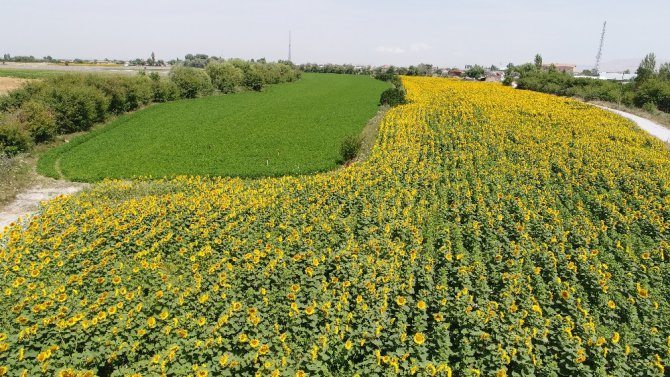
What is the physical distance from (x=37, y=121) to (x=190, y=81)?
23.9 meters

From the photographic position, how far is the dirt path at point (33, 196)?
41.2 ft

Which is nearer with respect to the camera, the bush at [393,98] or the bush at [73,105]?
the bush at [73,105]

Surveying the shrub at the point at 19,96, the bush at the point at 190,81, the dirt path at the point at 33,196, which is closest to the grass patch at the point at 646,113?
the dirt path at the point at 33,196

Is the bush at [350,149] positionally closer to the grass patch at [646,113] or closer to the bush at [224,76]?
the grass patch at [646,113]

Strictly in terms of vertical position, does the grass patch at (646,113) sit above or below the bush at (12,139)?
above

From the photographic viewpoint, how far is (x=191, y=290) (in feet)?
21.6

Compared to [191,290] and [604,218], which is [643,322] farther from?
[191,290]

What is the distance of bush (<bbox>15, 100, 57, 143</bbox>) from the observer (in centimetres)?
2022

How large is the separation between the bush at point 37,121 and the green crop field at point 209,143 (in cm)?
Answer: 129

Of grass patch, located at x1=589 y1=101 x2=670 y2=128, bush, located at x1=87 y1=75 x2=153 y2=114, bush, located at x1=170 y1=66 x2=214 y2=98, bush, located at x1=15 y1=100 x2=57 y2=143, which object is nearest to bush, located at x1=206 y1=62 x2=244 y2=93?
bush, located at x1=170 y1=66 x2=214 y2=98

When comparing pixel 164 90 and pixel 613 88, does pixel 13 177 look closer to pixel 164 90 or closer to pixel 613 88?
pixel 164 90

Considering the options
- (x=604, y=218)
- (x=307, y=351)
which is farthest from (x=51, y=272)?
(x=604, y=218)

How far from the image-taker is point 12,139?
18.2 m

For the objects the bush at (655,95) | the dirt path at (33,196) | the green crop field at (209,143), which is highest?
the bush at (655,95)
